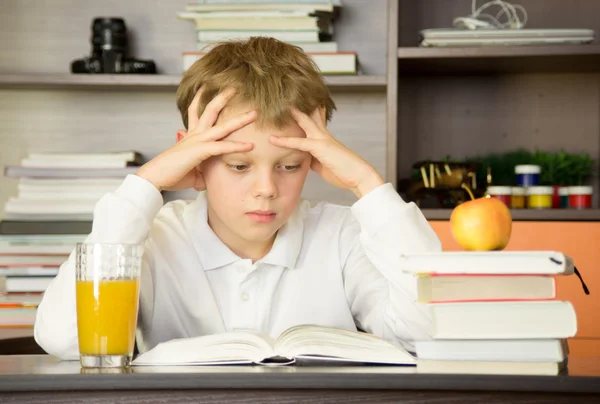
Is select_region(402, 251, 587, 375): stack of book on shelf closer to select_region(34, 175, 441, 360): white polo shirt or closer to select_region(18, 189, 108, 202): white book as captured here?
select_region(34, 175, 441, 360): white polo shirt

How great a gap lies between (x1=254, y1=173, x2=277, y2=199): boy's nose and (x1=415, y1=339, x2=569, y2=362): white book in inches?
16.0

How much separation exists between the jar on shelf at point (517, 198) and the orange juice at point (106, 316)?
4.87 ft

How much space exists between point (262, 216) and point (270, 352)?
1.30ft

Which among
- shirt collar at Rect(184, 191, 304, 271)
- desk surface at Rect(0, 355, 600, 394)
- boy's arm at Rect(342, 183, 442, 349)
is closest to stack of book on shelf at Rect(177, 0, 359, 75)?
shirt collar at Rect(184, 191, 304, 271)

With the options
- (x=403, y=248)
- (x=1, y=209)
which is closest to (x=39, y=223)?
(x=1, y=209)

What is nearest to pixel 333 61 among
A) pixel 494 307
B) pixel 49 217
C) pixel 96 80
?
pixel 96 80

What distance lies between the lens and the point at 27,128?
2.56 meters

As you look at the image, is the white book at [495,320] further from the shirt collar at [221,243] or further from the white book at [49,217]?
the white book at [49,217]

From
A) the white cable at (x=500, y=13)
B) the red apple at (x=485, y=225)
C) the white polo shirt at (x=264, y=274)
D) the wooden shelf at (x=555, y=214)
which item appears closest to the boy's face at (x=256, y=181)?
the white polo shirt at (x=264, y=274)

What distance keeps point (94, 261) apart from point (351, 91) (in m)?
1.66

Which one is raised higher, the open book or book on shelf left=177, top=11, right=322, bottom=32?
book on shelf left=177, top=11, right=322, bottom=32

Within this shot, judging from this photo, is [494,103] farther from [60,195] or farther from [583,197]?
[60,195]

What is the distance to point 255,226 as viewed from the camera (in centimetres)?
131

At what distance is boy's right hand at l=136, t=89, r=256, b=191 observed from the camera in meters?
1.24
